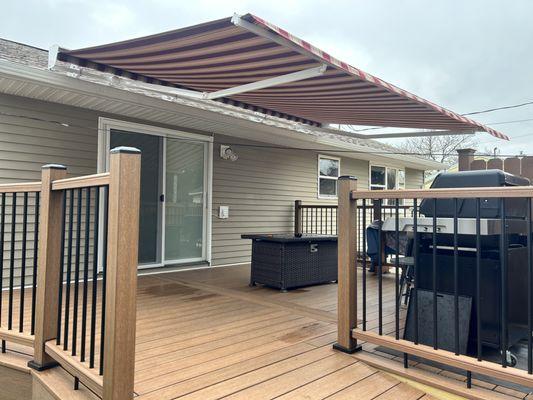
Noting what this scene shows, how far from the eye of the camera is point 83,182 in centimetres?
192

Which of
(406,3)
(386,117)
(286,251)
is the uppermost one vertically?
(406,3)

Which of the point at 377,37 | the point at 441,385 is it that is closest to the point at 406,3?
the point at 377,37

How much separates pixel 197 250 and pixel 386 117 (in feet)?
11.0

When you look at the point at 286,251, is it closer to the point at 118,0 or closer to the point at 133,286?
the point at 133,286

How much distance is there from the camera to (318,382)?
6.89ft

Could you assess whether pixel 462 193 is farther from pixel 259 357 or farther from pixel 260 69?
pixel 260 69

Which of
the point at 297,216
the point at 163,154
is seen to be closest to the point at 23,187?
the point at 163,154

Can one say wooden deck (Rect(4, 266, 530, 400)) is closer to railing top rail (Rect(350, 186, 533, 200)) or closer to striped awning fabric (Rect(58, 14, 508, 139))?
railing top rail (Rect(350, 186, 533, 200))

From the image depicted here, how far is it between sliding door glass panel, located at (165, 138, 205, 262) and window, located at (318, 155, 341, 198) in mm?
3101

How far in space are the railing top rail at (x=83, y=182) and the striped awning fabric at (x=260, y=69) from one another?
1.16 meters

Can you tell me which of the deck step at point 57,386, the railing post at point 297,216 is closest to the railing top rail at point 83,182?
the deck step at point 57,386

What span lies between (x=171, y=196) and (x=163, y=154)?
0.61 m

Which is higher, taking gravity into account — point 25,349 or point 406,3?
point 406,3

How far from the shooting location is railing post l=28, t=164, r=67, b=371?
2232mm
